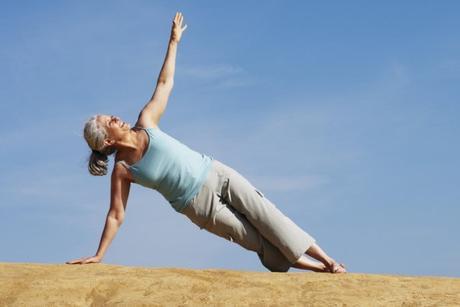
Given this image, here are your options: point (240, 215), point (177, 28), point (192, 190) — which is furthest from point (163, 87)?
point (240, 215)

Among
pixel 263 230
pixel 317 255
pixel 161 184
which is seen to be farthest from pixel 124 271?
pixel 317 255

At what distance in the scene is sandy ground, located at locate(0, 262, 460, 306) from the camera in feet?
17.7

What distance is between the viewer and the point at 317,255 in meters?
6.62

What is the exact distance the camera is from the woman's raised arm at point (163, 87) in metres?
6.60

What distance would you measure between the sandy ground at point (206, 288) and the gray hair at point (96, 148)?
88cm

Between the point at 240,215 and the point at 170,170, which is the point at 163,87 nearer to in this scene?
the point at 170,170

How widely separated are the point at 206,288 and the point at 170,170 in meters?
1.19

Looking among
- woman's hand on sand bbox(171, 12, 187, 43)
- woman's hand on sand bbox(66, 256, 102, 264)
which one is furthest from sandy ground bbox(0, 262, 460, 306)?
woman's hand on sand bbox(171, 12, 187, 43)

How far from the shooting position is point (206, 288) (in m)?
5.60

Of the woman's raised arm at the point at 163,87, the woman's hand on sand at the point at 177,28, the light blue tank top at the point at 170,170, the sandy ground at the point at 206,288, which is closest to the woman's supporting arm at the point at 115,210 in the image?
the light blue tank top at the point at 170,170

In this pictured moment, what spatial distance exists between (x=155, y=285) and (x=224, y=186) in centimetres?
125

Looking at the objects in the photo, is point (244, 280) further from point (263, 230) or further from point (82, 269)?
point (82, 269)

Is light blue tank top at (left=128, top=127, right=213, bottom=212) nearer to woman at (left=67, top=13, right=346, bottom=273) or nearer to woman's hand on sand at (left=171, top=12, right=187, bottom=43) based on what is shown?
woman at (left=67, top=13, right=346, bottom=273)

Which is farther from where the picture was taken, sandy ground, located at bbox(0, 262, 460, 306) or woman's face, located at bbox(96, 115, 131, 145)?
woman's face, located at bbox(96, 115, 131, 145)
